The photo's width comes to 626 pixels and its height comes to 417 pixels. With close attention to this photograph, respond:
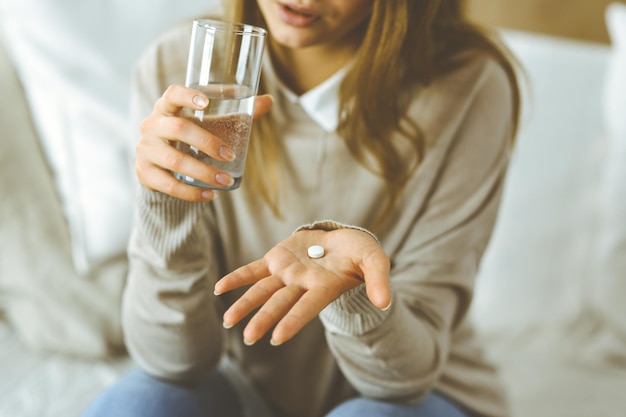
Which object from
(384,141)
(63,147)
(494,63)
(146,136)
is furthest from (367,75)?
(63,147)

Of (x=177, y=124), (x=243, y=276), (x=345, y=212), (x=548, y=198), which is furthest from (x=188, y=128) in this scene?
(x=548, y=198)

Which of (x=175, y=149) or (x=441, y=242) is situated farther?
(x=441, y=242)

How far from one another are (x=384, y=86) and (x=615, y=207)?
2.07 ft

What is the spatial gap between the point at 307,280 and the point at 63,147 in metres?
0.70

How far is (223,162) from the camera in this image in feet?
2.40

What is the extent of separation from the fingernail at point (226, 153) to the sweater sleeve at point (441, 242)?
0.28 meters

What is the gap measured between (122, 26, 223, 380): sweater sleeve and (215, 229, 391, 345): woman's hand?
0.19 m

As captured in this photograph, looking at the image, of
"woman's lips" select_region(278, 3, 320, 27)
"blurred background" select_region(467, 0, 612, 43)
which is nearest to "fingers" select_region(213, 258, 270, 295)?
"woman's lips" select_region(278, 3, 320, 27)

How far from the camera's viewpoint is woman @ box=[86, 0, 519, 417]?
901 millimetres

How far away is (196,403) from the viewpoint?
966mm

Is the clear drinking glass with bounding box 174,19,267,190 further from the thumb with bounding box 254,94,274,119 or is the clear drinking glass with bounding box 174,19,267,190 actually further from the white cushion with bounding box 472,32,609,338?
the white cushion with bounding box 472,32,609,338

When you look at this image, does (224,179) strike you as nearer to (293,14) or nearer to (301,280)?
(301,280)

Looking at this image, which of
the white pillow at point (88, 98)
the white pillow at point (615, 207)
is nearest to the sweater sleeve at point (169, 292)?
→ the white pillow at point (88, 98)

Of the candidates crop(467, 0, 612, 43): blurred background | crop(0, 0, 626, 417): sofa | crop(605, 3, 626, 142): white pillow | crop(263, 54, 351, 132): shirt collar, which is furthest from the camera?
crop(467, 0, 612, 43): blurred background
